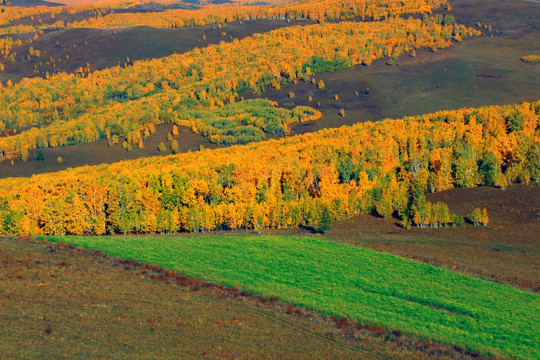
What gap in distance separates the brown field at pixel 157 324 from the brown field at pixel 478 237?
130 feet

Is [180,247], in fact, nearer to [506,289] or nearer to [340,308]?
[340,308]

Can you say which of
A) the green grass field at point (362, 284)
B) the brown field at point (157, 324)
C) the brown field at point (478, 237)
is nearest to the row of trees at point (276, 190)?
the brown field at point (478, 237)

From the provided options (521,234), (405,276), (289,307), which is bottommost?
Result: (521,234)

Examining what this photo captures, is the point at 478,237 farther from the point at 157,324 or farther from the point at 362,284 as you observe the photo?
the point at 157,324

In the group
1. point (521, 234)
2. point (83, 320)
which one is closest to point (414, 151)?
point (521, 234)

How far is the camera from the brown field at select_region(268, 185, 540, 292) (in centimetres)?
9650

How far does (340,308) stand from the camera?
223ft

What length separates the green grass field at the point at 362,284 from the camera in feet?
208

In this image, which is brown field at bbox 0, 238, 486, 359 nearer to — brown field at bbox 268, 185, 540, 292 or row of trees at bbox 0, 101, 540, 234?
brown field at bbox 268, 185, 540, 292

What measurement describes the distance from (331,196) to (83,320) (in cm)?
9968

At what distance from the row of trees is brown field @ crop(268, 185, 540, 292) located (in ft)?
15.9

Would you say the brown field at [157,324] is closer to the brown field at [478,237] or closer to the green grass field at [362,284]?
the green grass field at [362,284]

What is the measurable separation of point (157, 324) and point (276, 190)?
10473 centimetres

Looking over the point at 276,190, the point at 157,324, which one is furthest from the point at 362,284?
the point at 276,190
